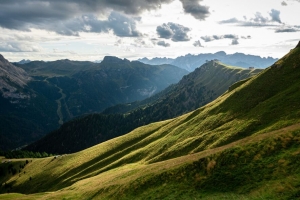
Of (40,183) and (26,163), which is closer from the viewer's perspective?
(40,183)

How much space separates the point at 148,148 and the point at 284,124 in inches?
2116

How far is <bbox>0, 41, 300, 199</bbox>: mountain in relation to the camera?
37.3m

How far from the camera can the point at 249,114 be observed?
75188 millimetres

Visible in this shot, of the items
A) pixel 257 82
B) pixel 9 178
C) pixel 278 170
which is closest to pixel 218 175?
pixel 278 170

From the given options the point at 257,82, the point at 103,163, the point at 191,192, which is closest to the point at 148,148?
the point at 103,163

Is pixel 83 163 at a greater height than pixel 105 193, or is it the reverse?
pixel 105 193

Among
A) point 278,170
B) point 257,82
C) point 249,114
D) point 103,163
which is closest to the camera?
point 278,170

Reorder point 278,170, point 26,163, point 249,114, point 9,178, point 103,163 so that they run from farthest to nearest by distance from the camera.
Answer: point 26,163
point 9,178
point 103,163
point 249,114
point 278,170

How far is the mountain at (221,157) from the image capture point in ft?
123

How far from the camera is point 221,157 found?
44875 millimetres

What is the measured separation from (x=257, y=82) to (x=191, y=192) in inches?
2720

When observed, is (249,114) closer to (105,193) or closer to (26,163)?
(105,193)

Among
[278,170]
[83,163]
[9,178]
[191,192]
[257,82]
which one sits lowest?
[9,178]

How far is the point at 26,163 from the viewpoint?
188500 millimetres
